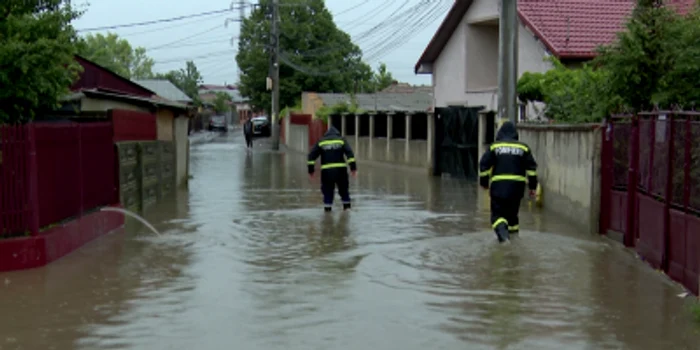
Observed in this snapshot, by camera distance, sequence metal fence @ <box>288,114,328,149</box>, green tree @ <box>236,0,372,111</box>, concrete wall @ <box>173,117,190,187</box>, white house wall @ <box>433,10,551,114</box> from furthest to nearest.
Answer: green tree @ <box>236,0,372,111</box>
metal fence @ <box>288,114,328,149</box>
white house wall @ <box>433,10,551,114</box>
concrete wall @ <box>173,117,190,187</box>

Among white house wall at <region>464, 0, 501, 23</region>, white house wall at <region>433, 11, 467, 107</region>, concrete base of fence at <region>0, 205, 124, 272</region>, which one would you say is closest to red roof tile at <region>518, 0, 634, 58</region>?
white house wall at <region>464, 0, 501, 23</region>

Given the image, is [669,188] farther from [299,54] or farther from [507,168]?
[299,54]

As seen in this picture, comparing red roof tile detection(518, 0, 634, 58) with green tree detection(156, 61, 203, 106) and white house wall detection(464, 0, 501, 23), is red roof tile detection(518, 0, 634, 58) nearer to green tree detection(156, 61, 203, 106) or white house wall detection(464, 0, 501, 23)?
white house wall detection(464, 0, 501, 23)

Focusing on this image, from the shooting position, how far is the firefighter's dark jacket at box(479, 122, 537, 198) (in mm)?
10797

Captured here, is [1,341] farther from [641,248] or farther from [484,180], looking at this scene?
[641,248]

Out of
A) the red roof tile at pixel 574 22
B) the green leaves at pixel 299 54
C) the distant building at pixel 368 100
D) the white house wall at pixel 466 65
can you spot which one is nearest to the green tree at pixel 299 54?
the green leaves at pixel 299 54

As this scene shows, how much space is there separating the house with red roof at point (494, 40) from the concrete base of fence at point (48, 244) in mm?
13466

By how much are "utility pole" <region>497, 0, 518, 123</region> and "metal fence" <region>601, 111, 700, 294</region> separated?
501 cm

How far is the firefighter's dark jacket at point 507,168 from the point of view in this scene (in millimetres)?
10797

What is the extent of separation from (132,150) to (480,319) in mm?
9277

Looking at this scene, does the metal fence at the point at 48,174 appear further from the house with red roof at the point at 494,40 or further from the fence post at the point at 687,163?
the house with red roof at the point at 494,40

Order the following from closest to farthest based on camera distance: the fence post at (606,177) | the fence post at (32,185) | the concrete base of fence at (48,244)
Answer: the concrete base of fence at (48,244) → the fence post at (32,185) → the fence post at (606,177)

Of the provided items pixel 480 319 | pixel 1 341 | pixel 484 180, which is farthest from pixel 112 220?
pixel 480 319

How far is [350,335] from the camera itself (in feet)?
21.9
